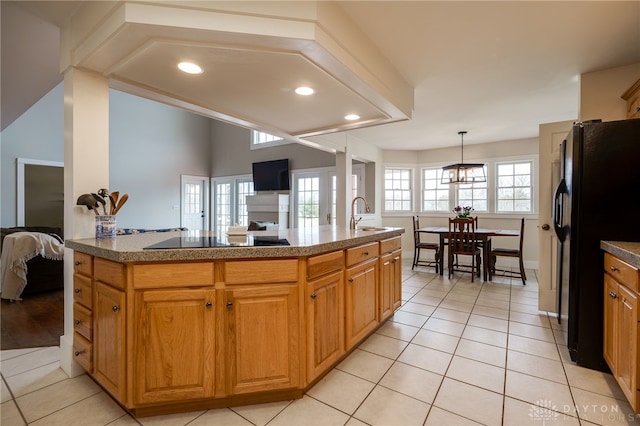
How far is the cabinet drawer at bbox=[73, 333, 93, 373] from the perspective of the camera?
5.98 ft

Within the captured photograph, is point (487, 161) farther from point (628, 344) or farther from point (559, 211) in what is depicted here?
point (628, 344)

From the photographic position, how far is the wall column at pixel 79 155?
1.99 m

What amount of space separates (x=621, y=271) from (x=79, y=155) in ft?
11.2

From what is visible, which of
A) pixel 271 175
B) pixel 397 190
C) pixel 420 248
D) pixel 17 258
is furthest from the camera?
pixel 271 175

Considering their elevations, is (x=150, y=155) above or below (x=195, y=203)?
above

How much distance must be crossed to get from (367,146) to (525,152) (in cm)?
287

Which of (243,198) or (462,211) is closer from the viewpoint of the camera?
A: (462,211)

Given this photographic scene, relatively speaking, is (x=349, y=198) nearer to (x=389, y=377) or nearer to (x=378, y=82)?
(x=378, y=82)

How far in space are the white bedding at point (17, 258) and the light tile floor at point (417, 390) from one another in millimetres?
1732

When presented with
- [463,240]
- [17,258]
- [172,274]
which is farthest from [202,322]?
[463,240]

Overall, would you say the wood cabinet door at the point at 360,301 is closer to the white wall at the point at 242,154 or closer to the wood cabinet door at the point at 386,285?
the wood cabinet door at the point at 386,285

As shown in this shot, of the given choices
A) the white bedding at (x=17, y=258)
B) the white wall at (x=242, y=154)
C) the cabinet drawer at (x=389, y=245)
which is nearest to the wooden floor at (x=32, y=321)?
the white bedding at (x=17, y=258)

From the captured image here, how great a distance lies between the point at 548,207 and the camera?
3115 millimetres

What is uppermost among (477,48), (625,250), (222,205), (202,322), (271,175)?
(477,48)
